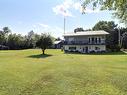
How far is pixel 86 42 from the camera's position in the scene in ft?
244

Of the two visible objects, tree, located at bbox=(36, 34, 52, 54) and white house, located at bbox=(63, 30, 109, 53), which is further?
white house, located at bbox=(63, 30, 109, 53)

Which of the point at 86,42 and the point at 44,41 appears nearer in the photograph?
the point at 44,41

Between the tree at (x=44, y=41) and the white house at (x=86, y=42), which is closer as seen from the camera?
the tree at (x=44, y=41)

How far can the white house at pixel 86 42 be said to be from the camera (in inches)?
2847

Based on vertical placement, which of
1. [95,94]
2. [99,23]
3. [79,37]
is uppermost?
[99,23]

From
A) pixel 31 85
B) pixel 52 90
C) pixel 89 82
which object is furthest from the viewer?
pixel 89 82

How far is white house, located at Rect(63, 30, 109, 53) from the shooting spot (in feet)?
237

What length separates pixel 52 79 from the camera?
64.0 feet

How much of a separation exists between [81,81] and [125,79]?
155 inches

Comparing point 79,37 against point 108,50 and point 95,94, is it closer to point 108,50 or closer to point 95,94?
point 108,50

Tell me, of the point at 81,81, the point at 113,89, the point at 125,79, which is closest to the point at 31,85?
the point at 81,81

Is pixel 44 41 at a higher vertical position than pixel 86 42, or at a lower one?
higher

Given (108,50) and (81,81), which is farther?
(108,50)

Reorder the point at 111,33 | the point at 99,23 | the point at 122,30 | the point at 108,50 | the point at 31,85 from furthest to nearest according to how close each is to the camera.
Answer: the point at 99,23, the point at 122,30, the point at 111,33, the point at 108,50, the point at 31,85
